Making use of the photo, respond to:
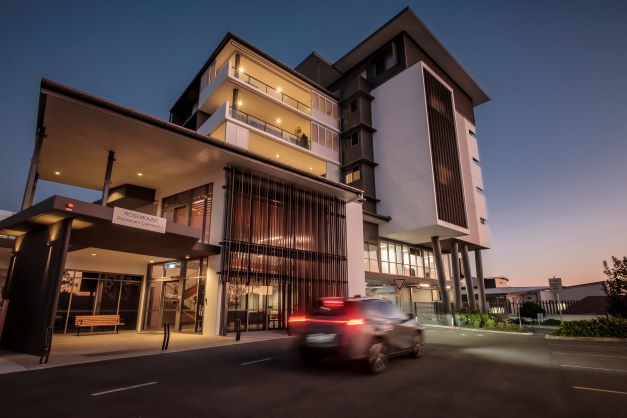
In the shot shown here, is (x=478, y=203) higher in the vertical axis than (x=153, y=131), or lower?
higher

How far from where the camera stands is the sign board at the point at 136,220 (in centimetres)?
1212

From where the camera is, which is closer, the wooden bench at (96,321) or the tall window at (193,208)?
the wooden bench at (96,321)

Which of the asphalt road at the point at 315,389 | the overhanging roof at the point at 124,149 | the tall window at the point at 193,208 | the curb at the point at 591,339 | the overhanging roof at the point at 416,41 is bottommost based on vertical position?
the curb at the point at 591,339

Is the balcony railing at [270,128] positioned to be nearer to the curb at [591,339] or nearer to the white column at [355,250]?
the white column at [355,250]

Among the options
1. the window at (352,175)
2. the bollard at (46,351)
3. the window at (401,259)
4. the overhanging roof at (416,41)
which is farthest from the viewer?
the window at (352,175)

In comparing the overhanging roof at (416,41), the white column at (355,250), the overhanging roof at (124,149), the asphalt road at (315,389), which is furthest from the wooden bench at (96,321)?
the overhanging roof at (416,41)

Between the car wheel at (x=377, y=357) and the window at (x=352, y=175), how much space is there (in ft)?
82.1

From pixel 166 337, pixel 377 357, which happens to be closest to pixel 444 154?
pixel 377 357

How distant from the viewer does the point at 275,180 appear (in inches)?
799

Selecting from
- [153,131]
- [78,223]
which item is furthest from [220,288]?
[153,131]

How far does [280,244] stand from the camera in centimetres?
1947

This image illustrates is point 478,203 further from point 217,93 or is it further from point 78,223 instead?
point 78,223

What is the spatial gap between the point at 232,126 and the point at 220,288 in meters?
12.3

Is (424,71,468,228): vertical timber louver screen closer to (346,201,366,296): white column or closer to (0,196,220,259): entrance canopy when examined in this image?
(346,201,366,296): white column
